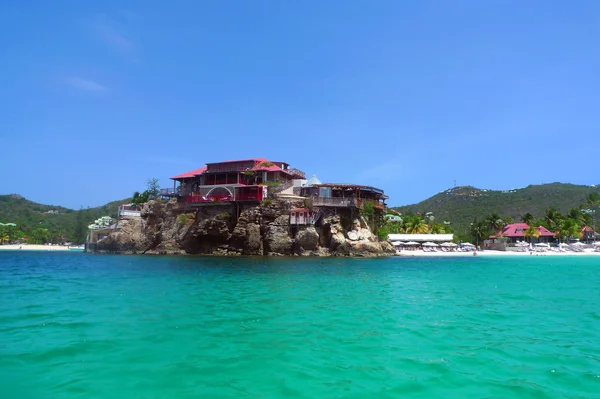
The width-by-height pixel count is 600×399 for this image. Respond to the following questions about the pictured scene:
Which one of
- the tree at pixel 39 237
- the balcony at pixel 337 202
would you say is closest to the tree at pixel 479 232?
the balcony at pixel 337 202

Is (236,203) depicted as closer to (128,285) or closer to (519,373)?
(128,285)

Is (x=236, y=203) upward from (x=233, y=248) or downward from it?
upward

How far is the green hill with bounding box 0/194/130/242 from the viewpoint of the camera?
368 ft

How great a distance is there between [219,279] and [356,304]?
33.9 feet

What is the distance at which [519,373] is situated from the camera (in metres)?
6.70

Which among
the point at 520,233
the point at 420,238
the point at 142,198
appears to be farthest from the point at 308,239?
the point at 520,233

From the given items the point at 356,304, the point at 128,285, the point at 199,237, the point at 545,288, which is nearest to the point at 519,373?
the point at 356,304

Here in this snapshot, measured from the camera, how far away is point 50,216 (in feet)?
464

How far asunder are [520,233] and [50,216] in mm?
150055

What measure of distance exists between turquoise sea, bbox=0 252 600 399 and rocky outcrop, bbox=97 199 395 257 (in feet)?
109

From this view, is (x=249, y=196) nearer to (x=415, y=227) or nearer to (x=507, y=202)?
(x=415, y=227)

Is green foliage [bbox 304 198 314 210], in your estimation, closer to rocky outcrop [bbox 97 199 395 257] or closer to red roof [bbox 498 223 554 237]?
rocky outcrop [bbox 97 199 395 257]

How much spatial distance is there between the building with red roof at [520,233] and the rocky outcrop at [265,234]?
147 feet

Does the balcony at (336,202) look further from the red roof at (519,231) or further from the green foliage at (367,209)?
the red roof at (519,231)
